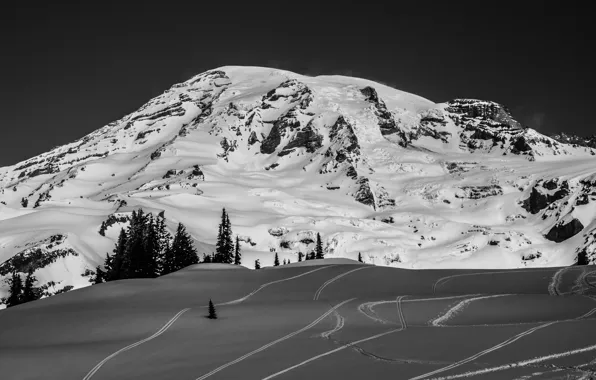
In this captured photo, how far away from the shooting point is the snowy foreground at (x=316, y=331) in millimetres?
23406

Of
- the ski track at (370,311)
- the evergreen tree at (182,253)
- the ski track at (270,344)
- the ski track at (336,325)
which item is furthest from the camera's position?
the evergreen tree at (182,253)

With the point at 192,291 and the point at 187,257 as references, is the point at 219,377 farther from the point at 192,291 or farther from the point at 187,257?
the point at 187,257

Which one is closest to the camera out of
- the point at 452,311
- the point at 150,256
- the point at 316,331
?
the point at 316,331

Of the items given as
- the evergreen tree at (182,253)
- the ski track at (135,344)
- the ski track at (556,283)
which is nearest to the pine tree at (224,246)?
the evergreen tree at (182,253)

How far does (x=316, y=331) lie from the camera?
3042 centimetres

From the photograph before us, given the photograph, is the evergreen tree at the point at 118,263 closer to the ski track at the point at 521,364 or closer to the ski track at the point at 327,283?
the ski track at the point at 327,283

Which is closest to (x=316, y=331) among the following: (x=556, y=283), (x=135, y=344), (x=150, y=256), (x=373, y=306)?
(x=373, y=306)

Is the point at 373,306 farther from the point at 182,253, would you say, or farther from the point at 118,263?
the point at 182,253

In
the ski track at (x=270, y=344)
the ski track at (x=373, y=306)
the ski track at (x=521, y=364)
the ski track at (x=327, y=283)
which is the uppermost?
the ski track at (x=327, y=283)

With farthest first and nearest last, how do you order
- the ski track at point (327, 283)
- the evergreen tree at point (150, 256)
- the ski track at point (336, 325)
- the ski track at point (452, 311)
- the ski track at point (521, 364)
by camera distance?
the evergreen tree at point (150, 256)
the ski track at point (327, 283)
the ski track at point (452, 311)
the ski track at point (336, 325)
the ski track at point (521, 364)

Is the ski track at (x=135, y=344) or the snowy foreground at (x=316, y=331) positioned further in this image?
the ski track at (x=135, y=344)

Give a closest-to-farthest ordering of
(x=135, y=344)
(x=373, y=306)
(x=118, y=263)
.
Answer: (x=135, y=344), (x=373, y=306), (x=118, y=263)

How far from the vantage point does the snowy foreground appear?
76.8 feet

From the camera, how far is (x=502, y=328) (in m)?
28.0
